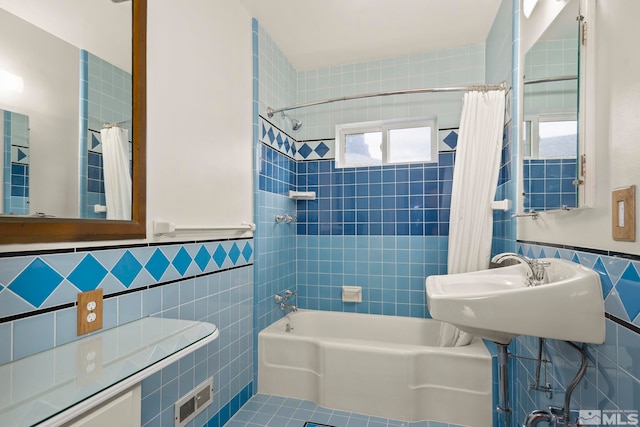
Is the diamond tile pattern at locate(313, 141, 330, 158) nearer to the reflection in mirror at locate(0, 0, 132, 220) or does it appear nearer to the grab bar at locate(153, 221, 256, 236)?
the grab bar at locate(153, 221, 256, 236)

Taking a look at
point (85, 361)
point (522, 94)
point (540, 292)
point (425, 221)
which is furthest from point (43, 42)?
point (425, 221)

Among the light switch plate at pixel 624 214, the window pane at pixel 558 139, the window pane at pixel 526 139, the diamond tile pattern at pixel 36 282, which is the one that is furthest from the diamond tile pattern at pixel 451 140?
the diamond tile pattern at pixel 36 282

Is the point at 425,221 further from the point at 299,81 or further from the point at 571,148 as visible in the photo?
the point at 299,81

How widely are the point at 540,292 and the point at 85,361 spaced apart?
1382 millimetres

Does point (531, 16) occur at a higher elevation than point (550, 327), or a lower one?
higher

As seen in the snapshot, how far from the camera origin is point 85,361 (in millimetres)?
896

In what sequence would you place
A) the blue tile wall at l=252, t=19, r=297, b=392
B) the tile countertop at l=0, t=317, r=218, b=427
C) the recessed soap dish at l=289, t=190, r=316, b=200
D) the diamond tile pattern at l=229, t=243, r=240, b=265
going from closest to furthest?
the tile countertop at l=0, t=317, r=218, b=427 < the diamond tile pattern at l=229, t=243, r=240, b=265 < the blue tile wall at l=252, t=19, r=297, b=392 < the recessed soap dish at l=289, t=190, r=316, b=200

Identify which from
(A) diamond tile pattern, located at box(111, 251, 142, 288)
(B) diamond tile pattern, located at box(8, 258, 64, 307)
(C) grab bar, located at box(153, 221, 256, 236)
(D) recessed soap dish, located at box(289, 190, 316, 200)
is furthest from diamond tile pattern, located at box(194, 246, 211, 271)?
(D) recessed soap dish, located at box(289, 190, 316, 200)

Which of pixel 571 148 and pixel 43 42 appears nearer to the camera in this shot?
pixel 43 42

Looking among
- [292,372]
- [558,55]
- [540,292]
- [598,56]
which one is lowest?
[292,372]

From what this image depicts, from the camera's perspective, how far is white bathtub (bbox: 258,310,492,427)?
187 cm

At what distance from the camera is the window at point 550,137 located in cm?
116

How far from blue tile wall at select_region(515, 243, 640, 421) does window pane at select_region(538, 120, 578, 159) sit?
0.37 metres

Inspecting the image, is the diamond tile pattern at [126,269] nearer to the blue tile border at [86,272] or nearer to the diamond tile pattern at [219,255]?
the blue tile border at [86,272]
